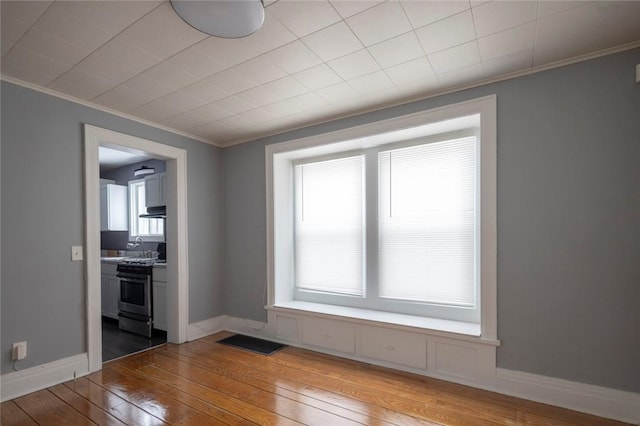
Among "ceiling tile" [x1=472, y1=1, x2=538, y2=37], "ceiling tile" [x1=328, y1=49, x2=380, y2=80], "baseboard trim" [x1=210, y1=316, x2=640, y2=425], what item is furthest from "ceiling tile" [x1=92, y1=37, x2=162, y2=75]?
"baseboard trim" [x1=210, y1=316, x2=640, y2=425]

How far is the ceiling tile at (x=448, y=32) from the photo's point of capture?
187 cm

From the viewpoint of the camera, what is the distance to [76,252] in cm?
286

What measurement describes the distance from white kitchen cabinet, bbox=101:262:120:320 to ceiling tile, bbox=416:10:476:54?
4.81 metres

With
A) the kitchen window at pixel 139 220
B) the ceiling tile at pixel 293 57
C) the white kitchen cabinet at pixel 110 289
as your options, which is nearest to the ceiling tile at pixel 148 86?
the ceiling tile at pixel 293 57

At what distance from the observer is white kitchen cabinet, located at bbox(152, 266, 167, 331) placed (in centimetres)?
401

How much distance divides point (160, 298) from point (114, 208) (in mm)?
2655

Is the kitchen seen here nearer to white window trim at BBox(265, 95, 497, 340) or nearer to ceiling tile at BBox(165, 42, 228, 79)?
white window trim at BBox(265, 95, 497, 340)

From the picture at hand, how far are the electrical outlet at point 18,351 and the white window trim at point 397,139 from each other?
2.13 m

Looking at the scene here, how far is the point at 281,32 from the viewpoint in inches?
76.9

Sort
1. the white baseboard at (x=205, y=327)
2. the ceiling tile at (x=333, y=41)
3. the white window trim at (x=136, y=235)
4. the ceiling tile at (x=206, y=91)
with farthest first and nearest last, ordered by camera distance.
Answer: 1. the white window trim at (x=136, y=235)
2. the white baseboard at (x=205, y=327)
3. the ceiling tile at (x=206, y=91)
4. the ceiling tile at (x=333, y=41)

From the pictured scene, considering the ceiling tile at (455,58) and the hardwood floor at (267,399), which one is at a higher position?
the ceiling tile at (455,58)

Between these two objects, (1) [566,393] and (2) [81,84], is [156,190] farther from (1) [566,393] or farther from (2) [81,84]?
(1) [566,393]

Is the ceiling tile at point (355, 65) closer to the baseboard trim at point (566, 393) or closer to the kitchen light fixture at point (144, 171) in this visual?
the baseboard trim at point (566, 393)

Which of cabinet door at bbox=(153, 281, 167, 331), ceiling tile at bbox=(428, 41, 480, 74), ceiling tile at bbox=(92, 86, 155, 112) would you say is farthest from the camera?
cabinet door at bbox=(153, 281, 167, 331)
